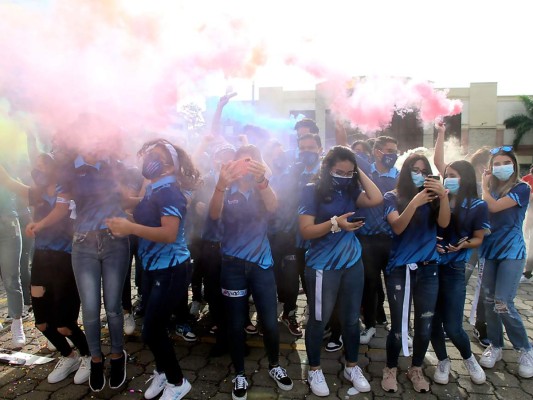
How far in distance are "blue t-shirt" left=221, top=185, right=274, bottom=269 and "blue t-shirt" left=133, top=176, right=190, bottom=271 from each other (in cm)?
39

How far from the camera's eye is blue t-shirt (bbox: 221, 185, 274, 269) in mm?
3242

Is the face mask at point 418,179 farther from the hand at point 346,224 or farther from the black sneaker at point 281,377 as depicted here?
the black sneaker at point 281,377

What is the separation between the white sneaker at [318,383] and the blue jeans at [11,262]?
332cm

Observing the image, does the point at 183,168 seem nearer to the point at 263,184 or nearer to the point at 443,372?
the point at 263,184

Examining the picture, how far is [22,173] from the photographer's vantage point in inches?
183

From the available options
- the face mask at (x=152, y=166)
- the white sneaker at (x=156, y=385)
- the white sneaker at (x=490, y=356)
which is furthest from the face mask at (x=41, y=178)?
the white sneaker at (x=490, y=356)

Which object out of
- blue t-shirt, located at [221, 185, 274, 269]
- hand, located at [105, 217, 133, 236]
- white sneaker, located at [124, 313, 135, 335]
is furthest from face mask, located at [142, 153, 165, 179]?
white sneaker, located at [124, 313, 135, 335]

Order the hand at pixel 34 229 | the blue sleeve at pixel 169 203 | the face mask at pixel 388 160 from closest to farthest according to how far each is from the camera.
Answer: the blue sleeve at pixel 169 203, the hand at pixel 34 229, the face mask at pixel 388 160

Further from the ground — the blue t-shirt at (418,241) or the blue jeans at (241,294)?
the blue t-shirt at (418,241)

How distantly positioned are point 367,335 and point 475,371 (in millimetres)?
1106

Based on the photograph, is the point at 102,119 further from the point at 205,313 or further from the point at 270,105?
the point at 270,105

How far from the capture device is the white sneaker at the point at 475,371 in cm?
339

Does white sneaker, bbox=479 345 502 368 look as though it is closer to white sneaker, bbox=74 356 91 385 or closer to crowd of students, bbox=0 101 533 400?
crowd of students, bbox=0 101 533 400

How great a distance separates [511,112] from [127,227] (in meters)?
33.3
